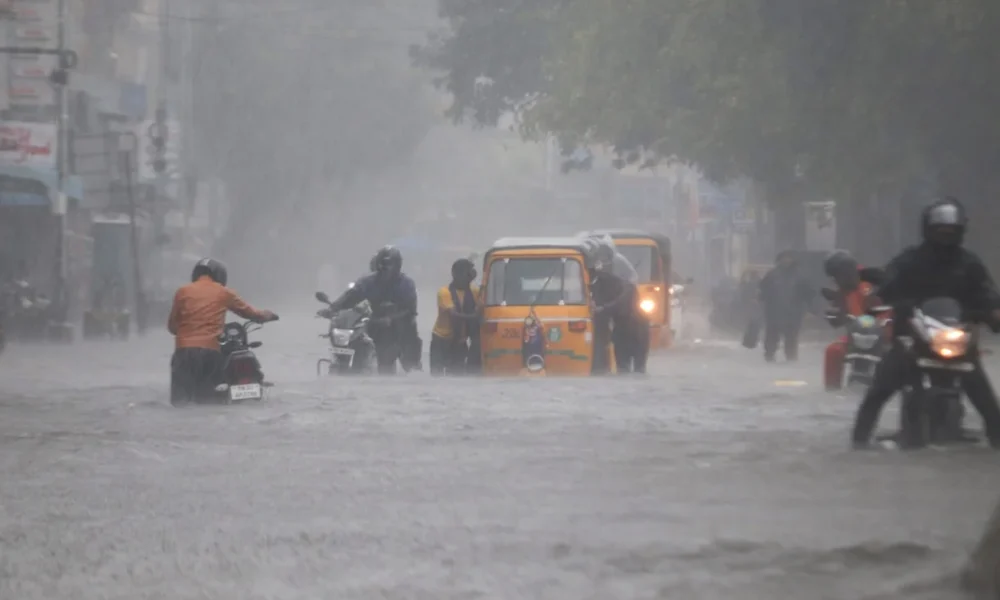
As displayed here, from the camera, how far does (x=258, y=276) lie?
279 ft

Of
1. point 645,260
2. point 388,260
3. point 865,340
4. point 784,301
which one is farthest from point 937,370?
point 645,260

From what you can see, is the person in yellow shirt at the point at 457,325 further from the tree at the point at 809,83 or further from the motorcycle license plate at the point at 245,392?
the tree at the point at 809,83

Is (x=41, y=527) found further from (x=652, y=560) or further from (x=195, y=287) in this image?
(x=195, y=287)

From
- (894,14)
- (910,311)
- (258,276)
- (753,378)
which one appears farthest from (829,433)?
(258,276)

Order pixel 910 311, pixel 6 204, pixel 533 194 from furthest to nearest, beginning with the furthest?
pixel 533 194 → pixel 6 204 → pixel 910 311

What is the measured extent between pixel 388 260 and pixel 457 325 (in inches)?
51.5

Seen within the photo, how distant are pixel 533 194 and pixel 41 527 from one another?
119671mm

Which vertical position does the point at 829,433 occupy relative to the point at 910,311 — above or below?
below

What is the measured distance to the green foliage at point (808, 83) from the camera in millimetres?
34250

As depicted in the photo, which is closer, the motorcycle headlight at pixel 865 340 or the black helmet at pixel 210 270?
the motorcycle headlight at pixel 865 340

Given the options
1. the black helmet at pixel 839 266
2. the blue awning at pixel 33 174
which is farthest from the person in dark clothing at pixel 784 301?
the blue awning at pixel 33 174

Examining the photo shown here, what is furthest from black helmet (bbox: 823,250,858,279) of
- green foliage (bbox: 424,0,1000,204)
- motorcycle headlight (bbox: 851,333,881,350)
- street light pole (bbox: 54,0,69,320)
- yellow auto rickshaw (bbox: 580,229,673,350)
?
street light pole (bbox: 54,0,69,320)

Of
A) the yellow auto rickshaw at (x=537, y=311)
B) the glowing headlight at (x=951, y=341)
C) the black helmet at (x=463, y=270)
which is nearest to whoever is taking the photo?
the glowing headlight at (x=951, y=341)

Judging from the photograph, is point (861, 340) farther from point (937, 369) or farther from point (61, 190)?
point (61, 190)
